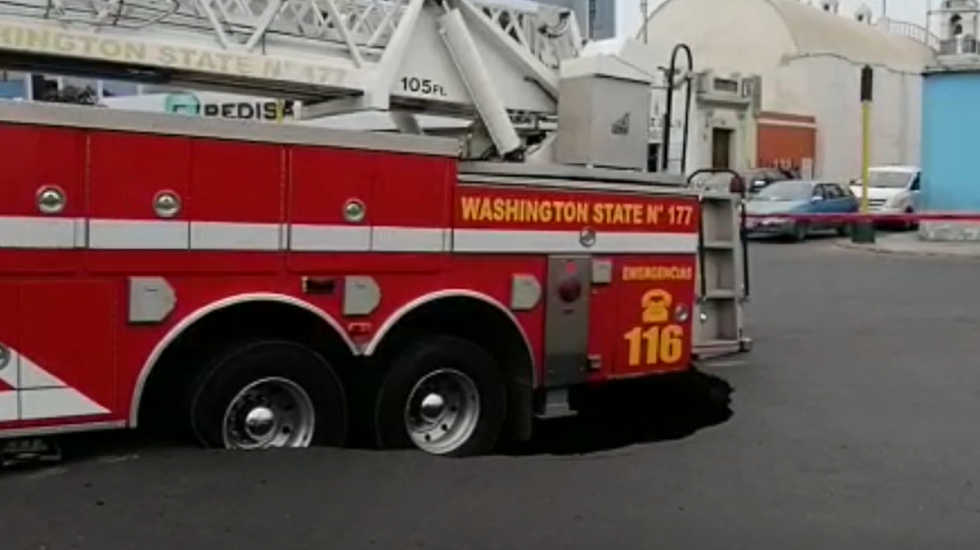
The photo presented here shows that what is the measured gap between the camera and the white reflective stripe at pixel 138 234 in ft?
19.0

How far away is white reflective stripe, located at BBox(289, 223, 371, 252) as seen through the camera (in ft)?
20.9

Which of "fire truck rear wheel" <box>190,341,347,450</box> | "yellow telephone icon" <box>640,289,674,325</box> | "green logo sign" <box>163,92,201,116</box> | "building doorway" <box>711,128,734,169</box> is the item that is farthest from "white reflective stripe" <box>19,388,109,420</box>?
"building doorway" <box>711,128,734,169</box>

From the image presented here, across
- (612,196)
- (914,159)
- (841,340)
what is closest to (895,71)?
(914,159)

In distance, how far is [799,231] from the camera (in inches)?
1189

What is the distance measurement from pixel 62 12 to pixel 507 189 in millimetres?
2526

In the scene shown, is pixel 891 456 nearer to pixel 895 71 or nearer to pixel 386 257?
pixel 386 257

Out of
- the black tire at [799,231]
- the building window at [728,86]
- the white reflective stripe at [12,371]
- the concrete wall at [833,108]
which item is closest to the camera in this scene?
the white reflective stripe at [12,371]

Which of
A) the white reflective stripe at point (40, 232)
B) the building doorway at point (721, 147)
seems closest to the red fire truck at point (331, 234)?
the white reflective stripe at point (40, 232)

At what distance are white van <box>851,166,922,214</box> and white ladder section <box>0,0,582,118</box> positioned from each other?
84.7 feet

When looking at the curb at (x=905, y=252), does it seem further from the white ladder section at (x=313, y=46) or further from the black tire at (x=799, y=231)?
the white ladder section at (x=313, y=46)

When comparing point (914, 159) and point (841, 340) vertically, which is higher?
point (914, 159)

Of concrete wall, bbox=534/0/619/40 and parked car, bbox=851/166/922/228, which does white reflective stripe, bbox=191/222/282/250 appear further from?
parked car, bbox=851/166/922/228

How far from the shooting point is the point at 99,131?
577 centimetres

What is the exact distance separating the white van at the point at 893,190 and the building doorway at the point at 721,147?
18.3 ft
